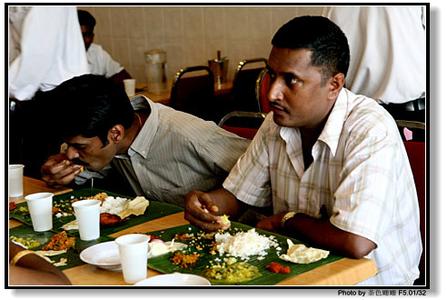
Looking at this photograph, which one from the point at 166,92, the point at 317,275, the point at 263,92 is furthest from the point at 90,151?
the point at 166,92

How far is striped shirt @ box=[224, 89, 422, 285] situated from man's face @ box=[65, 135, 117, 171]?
46cm

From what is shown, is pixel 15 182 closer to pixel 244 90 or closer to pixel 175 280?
pixel 175 280

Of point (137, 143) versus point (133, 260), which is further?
point (137, 143)

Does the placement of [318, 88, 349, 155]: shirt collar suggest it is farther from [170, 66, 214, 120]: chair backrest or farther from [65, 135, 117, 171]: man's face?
[170, 66, 214, 120]: chair backrest

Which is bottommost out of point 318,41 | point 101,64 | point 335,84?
point 101,64

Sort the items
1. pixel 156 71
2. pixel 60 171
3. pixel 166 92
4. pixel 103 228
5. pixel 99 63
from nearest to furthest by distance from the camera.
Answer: pixel 103 228 < pixel 60 171 < pixel 166 92 < pixel 156 71 < pixel 99 63

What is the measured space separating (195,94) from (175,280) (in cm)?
315

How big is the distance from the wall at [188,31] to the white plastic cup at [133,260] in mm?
3422

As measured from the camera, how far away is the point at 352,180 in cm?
171

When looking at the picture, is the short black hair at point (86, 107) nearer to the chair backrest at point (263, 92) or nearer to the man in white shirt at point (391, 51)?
the man in white shirt at point (391, 51)

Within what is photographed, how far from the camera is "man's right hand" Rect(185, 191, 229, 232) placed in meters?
1.82

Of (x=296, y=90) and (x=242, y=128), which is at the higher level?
(x=296, y=90)

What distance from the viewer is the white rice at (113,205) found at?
6.82 feet

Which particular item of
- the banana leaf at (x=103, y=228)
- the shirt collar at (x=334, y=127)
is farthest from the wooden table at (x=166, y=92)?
the shirt collar at (x=334, y=127)
